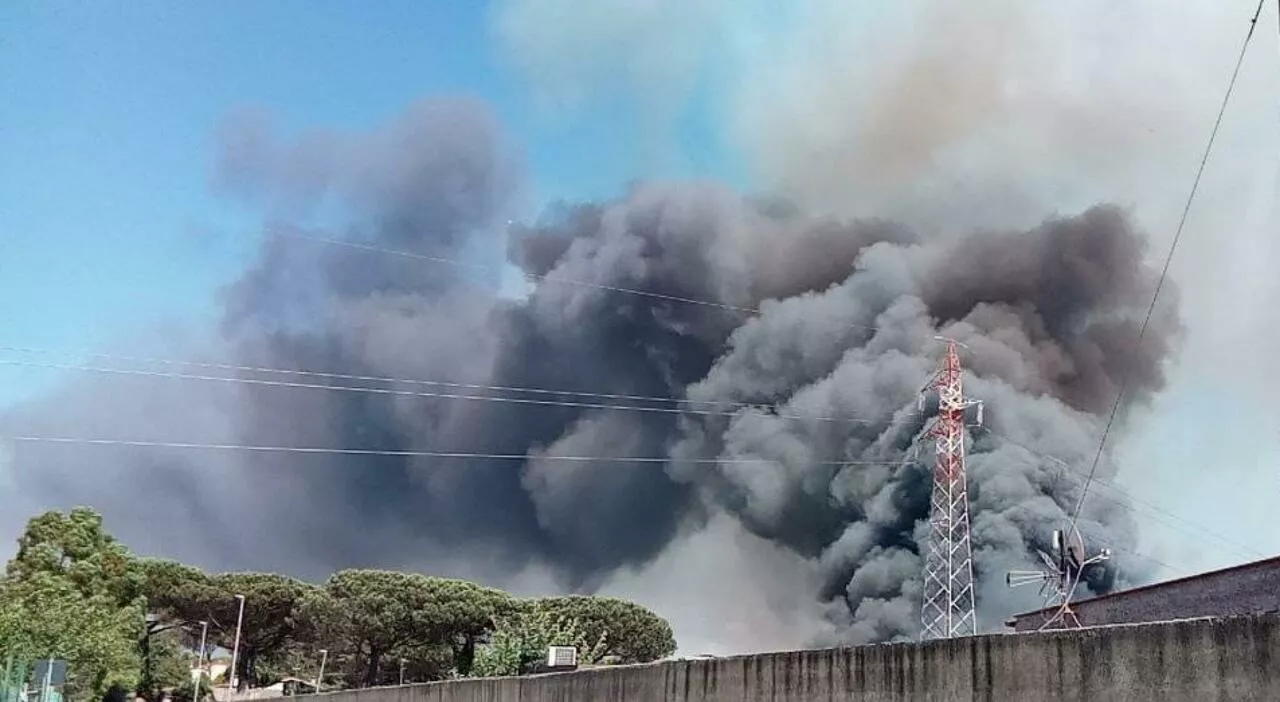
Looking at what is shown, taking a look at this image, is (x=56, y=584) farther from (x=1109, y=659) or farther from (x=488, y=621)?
(x=1109, y=659)

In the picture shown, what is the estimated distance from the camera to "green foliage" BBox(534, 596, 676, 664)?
63.3 metres

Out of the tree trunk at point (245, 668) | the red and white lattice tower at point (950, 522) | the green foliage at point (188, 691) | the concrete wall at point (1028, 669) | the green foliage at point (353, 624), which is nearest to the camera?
the concrete wall at point (1028, 669)

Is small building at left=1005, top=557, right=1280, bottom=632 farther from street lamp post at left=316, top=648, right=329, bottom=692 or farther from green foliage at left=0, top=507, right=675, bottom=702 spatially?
street lamp post at left=316, top=648, right=329, bottom=692

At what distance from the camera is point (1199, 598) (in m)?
16.9

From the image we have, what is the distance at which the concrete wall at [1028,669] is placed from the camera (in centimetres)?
581

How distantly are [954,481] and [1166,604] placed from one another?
3248cm

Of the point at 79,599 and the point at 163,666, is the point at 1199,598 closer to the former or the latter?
the point at 79,599

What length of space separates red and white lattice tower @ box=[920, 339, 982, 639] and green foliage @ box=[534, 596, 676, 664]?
16.1m

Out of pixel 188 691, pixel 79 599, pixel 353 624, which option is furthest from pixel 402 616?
pixel 79 599

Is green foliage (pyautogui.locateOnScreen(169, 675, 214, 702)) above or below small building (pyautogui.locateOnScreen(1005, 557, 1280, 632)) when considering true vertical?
below

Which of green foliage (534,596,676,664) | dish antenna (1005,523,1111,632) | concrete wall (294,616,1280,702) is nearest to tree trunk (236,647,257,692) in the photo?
green foliage (534,596,676,664)

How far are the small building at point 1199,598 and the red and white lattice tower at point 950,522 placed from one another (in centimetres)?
2390

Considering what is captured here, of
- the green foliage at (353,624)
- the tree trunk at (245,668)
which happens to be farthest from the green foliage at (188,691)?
the tree trunk at (245,668)

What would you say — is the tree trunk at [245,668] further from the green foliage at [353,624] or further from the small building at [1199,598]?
the small building at [1199,598]
